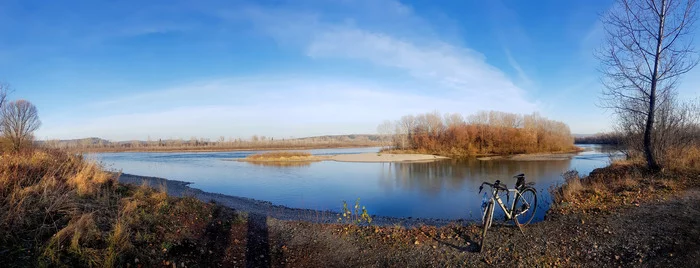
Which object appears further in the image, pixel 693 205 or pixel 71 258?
pixel 693 205

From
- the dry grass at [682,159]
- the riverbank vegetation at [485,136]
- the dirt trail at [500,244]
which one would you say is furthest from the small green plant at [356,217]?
the riverbank vegetation at [485,136]

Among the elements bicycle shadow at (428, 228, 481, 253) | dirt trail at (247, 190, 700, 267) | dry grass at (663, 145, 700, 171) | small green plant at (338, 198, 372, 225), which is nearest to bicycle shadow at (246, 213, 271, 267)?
dirt trail at (247, 190, 700, 267)

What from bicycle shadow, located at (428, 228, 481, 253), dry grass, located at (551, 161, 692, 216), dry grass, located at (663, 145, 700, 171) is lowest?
bicycle shadow, located at (428, 228, 481, 253)

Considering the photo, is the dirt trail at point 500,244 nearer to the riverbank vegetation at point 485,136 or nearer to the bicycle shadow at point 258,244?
the bicycle shadow at point 258,244

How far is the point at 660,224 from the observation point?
6.50 m

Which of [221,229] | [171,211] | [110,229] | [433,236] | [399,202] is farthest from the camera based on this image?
[399,202]

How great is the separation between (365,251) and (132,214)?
441 cm

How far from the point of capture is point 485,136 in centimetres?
5712

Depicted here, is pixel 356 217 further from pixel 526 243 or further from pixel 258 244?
pixel 526 243

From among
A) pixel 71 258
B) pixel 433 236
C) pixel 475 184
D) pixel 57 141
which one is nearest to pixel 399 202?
pixel 475 184

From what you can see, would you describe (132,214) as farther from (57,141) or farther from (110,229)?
(57,141)

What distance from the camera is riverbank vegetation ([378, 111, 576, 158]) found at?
56.0m

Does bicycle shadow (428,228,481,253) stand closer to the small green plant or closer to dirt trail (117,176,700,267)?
dirt trail (117,176,700,267)

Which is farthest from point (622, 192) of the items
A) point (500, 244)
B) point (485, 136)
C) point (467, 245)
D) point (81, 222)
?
point (485, 136)
